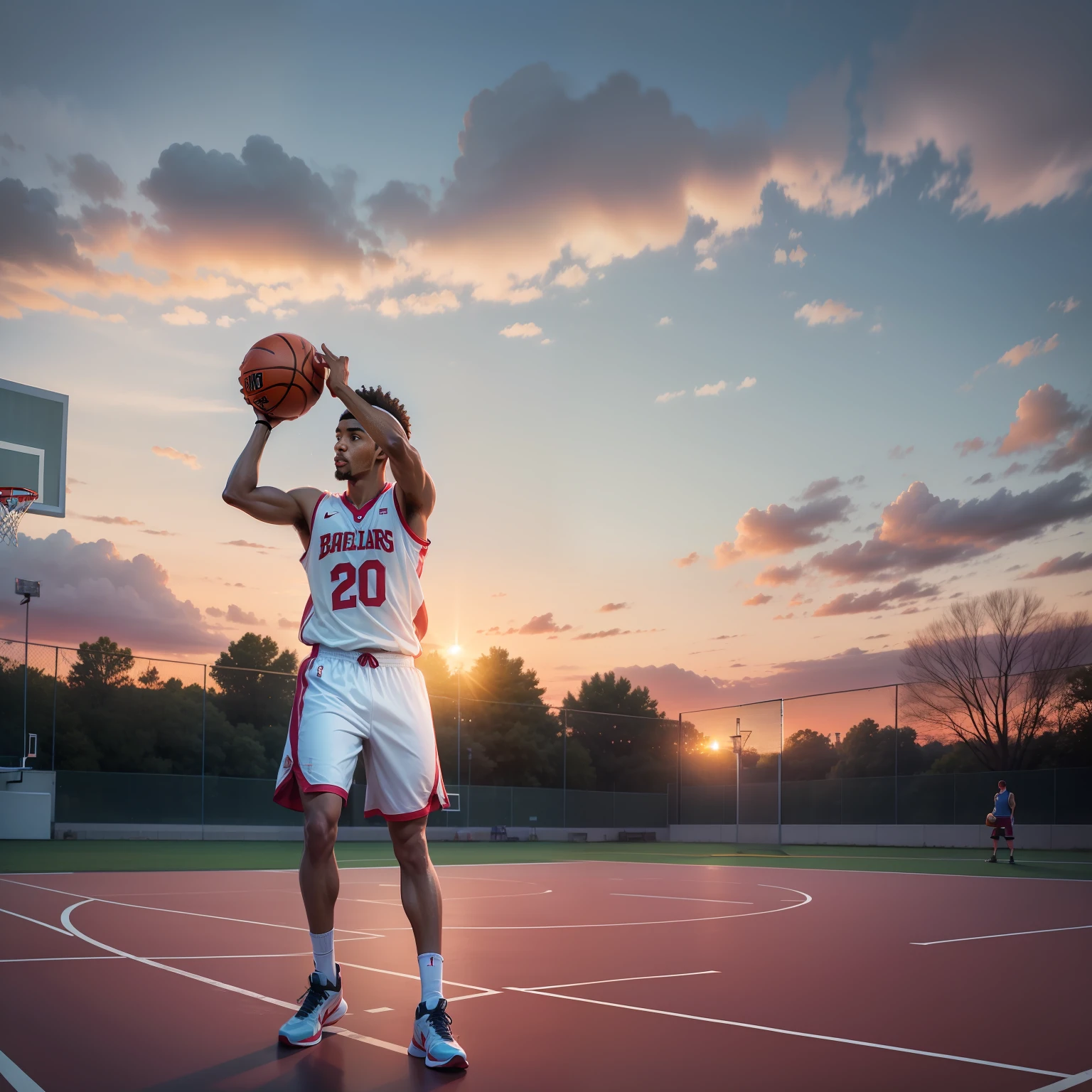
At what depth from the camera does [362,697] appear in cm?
369

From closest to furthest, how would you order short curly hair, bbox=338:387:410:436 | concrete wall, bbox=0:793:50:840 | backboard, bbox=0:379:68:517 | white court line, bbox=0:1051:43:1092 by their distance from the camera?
white court line, bbox=0:1051:43:1092
short curly hair, bbox=338:387:410:436
backboard, bbox=0:379:68:517
concrete wall, bbox=0:793:50:840

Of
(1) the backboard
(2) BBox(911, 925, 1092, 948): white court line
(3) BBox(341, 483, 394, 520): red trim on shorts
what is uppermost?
(1) the backboard

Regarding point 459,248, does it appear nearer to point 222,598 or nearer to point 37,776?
point 222,598

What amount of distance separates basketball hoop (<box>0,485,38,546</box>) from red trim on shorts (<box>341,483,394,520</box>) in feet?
45.5

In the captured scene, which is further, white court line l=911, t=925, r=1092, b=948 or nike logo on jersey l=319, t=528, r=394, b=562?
white court line l=911, t=925, r=1092, b=948

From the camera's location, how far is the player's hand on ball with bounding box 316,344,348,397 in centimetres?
391

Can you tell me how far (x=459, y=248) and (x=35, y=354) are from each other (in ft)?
28.3

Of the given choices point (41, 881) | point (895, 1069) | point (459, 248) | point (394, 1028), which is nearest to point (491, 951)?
point (394, 1028)

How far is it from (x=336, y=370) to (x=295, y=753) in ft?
4.77

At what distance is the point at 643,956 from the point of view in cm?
598

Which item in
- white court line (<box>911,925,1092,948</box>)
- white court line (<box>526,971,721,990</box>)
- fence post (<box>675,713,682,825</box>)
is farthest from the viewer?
fence post (<box>675,713,682,825</box>)

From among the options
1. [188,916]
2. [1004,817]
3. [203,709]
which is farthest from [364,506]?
[203,709]

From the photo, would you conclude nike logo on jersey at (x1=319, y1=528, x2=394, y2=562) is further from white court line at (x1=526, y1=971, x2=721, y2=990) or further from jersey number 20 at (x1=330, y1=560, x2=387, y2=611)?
white court line at (x1=526, y1=971, x2=721, y2=990)

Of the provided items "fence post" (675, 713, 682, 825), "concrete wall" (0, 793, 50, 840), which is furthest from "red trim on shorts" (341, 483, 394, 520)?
"fence post" (675, 713, 682, 825)
